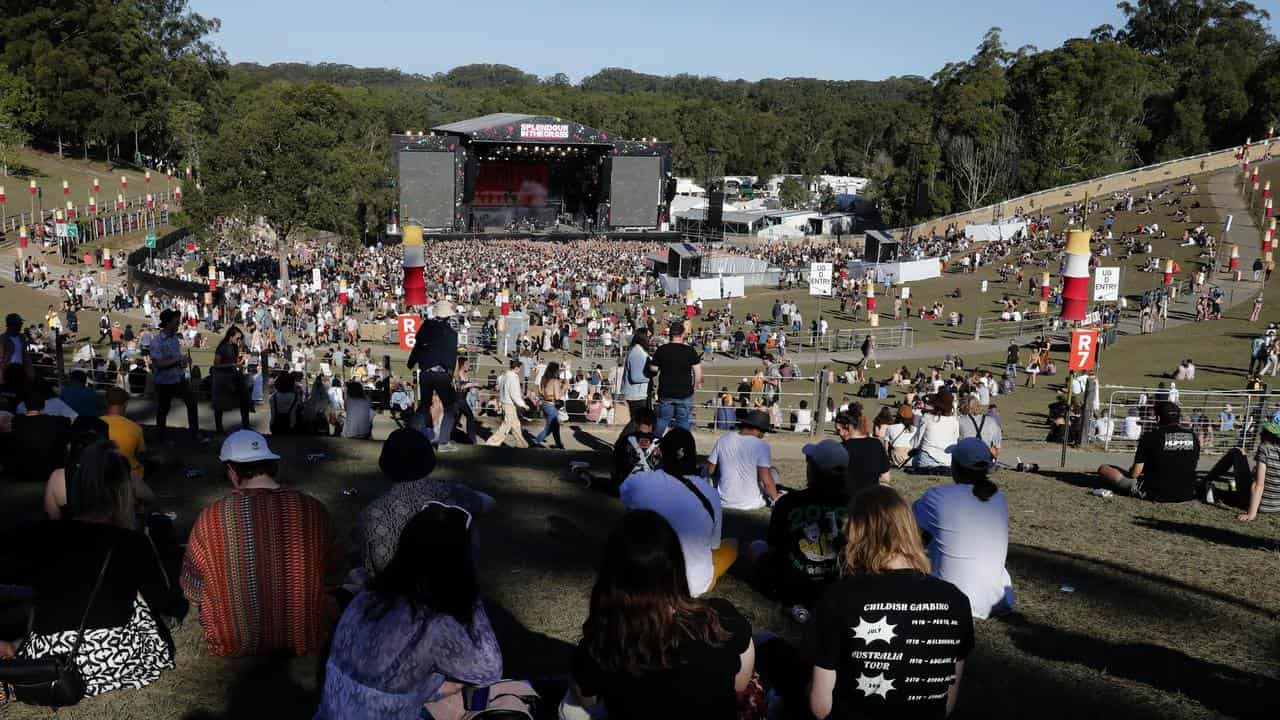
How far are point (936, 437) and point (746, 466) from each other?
3714 mm

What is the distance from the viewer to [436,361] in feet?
33.7

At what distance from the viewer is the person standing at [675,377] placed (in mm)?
9633

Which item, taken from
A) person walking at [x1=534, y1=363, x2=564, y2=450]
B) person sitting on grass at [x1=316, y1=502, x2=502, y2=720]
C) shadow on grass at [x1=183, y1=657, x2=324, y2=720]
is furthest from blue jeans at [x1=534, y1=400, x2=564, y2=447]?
person sitting on grass at [x1=316, y1=502, x2=502, y2=720]

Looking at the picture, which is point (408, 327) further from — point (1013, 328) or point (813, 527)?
point (1013, 328)

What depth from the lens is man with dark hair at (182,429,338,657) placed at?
14.9 ft

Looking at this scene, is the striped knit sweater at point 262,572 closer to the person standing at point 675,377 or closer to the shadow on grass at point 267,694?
the shadow on grass at point 267,694

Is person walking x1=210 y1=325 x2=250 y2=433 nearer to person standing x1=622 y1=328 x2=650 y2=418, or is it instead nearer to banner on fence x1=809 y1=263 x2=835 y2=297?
person standing x1=622 y1=328 x2=650 y2=418

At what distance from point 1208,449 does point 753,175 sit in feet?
330

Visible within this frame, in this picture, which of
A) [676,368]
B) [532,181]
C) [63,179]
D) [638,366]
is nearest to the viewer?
[676,368]

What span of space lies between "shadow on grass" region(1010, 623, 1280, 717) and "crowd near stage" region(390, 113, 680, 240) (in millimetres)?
56872

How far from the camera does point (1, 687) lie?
4.48 meters

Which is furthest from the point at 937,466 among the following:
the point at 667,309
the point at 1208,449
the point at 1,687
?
the point at 667,309

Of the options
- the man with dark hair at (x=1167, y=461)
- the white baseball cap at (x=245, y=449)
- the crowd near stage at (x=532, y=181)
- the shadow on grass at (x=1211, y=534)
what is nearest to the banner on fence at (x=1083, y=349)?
the man with dark hair at (x=1167, y=461)

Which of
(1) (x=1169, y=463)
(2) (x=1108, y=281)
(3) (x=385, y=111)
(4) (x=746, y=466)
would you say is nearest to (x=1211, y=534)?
(1) (x=1169, y=463)
